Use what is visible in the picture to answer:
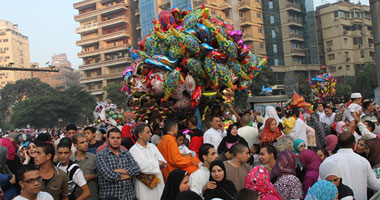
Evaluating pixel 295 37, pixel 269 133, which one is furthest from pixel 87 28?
pixel 269 133

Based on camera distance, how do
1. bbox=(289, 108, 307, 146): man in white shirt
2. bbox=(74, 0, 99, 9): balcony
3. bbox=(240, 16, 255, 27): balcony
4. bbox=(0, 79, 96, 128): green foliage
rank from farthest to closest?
1. bbox=(74, 0, 99, 9): balcony
2. bbox=(240, 16, 255, 27): balcony
3. bbox=(0, 79, 96, 128): green foliage
4. bbox=(289, 108, 307, 146): man in white shirt

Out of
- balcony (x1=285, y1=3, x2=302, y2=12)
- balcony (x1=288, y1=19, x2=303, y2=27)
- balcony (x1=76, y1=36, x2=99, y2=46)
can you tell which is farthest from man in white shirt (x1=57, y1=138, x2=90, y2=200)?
balcony (x1=76, y1=36, x2=99, y2=46)

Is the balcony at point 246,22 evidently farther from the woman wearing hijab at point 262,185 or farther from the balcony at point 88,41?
the woman wearing hijab at point 262,185

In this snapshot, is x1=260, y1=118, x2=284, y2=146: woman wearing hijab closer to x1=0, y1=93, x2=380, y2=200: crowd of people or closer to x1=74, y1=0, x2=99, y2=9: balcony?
x1=0, y1=93, x2=380, y2=200: crowd of people

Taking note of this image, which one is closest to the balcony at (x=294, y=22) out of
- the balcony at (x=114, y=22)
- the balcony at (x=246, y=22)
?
the balcony at (x=246, y=22)

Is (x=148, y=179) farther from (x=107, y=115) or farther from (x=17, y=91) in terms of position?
(x=17, y=91)

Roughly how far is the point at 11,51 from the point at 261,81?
7956 cm

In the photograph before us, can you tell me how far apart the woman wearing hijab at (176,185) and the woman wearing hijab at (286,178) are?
97 centimetres

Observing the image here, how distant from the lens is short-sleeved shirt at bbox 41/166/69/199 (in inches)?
169

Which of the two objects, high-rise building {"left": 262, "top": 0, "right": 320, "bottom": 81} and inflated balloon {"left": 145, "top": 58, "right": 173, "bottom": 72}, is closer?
inflated balloon {"left": 145, "top": 58, "right": 173, "bottom": 72}

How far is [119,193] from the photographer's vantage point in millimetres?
4844

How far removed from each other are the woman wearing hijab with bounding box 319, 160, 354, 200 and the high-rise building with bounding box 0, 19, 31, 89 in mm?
101789

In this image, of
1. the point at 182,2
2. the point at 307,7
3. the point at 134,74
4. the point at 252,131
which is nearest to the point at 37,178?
the point at 252,131

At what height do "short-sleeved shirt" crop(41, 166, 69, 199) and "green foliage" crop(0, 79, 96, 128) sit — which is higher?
"green foliage" crop(0, 79, 96, 128)
